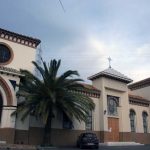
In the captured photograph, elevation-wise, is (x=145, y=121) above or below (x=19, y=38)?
below

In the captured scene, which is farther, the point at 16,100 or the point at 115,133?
the point at 115,133

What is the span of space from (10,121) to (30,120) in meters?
3.06

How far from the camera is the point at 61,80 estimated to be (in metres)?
24.6

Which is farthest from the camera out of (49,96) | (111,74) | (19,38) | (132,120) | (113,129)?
(132,120)

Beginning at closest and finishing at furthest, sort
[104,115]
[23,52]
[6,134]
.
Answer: [6,134] < [23,52] < [104,115]

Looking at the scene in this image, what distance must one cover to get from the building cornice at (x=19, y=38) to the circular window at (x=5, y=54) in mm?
953

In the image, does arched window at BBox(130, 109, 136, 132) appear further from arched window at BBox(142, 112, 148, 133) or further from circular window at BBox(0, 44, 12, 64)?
circular window at BBox(0, 44, 12, 64)

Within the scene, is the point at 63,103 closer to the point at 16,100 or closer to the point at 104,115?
the point at 16,100

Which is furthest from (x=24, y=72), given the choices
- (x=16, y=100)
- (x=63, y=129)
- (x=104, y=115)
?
(x=104, y=115)

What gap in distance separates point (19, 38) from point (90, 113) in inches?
467

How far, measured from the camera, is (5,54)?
84.4 ft

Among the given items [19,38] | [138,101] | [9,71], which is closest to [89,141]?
[9,71]

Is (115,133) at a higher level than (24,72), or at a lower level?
lower

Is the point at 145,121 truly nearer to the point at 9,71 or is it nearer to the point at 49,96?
the point at 49,96
